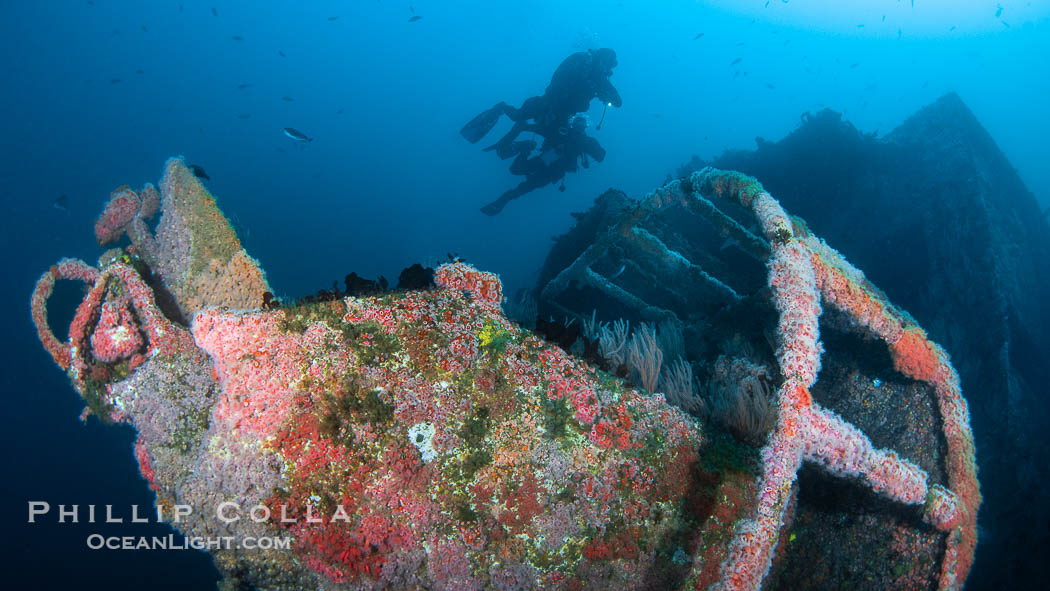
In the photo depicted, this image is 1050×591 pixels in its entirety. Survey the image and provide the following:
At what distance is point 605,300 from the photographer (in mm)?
8297

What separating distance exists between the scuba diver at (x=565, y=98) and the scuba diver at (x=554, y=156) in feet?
1.20

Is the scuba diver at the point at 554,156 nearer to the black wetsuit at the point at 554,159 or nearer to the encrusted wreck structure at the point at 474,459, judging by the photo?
the black wetsuit at the point at 554,159

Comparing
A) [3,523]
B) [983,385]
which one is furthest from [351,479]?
[3,523]

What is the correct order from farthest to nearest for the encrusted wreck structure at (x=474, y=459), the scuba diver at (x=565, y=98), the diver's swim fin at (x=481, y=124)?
1. the diver's swim fin at (x=481, y=124)
2. the scuba diver at (x=565, y=98)
3. the encrusted wreck structure at (x=474, y=459)

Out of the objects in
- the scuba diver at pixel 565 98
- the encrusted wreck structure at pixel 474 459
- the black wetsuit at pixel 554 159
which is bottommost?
the encrusted wreck structure at pixel 474 459

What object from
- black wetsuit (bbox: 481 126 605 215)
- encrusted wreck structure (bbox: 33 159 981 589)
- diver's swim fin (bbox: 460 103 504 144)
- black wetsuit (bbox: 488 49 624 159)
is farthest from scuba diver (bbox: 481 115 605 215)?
encrusted wreck structure (bbox: 33 159 981 589)

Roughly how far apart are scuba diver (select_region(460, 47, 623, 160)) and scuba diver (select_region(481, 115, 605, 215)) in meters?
0.36

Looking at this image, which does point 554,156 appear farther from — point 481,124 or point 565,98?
point 481,124

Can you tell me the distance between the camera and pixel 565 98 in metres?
11.2

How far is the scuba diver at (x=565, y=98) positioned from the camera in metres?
10.8

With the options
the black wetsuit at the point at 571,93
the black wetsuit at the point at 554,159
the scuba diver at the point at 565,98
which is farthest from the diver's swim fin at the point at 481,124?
the black wetsuit at the point at 554,159

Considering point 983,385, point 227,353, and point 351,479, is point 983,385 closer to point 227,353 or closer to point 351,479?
point 351,479

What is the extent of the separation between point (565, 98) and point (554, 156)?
6.55ft

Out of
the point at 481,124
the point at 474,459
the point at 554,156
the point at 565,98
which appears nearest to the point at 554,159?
the point at 554,156
